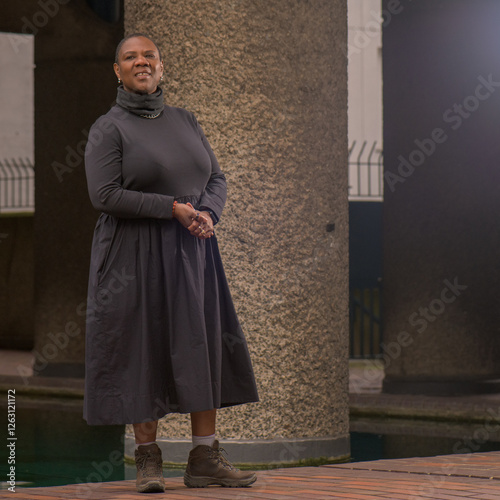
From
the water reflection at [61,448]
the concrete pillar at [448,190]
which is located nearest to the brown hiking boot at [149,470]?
the water reflection at [61,448]

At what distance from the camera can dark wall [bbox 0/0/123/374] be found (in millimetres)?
12562

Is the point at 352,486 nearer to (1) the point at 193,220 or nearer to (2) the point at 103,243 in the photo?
(1) the point at 193,220

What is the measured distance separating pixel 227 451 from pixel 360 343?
31.4ft

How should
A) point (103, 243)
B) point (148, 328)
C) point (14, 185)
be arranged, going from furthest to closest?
point (14, 185) → point (103, 243) → point (148, 328)

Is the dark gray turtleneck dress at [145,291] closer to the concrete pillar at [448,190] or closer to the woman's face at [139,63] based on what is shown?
the woman's face at [139,63]

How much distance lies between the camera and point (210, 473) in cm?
484

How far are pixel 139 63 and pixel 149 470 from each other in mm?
1692

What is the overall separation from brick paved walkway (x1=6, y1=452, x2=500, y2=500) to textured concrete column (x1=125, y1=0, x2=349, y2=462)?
90 cm

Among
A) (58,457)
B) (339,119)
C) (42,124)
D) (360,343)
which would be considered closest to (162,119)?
(339,119)

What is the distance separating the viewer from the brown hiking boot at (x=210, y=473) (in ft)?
15.9

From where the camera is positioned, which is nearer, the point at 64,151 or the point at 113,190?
the point at 113,190

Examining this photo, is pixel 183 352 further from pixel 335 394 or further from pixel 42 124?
pixel 42 124

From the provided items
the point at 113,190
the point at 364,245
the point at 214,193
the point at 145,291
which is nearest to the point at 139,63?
the point at 113,190

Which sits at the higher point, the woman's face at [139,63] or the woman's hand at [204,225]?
the woman's face at [139,63]
